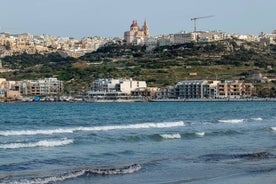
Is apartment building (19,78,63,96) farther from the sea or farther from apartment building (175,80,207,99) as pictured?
the sea

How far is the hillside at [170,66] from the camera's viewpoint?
5094 inches

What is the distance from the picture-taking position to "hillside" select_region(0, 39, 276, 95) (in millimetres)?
129375

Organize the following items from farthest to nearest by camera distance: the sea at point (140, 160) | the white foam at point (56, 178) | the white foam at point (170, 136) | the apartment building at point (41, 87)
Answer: the apartment building at point (41, 87) < the white foam at point (170, 136) < the sea at point (140, 160) < the white foam at point (56, 178)

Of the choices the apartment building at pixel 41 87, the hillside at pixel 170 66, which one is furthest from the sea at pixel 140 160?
the hillside at pixel 170 66

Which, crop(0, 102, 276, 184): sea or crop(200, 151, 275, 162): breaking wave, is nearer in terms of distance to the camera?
crop(0, 102, 276, 184): sea

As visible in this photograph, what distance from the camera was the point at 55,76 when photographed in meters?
140

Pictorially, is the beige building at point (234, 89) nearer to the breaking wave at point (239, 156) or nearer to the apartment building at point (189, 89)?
the apartment building at point (189, 89)

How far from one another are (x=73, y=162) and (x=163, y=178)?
397 centimetres

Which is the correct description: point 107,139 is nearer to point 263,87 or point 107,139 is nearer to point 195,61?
point 263,87

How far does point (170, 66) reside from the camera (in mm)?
135625

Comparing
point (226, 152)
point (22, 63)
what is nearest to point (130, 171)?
point (226, 152)

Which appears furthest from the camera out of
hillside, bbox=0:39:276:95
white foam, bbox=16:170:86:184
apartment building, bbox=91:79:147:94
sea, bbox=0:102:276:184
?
hillside, bbox=0:39:276:95

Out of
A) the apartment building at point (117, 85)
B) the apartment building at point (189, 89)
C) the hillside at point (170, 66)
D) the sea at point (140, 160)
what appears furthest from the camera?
the hillside at point (170, 66)

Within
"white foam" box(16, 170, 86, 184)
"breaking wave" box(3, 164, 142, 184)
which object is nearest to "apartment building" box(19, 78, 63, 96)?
"breaking wave" box(3, 164, 142, 184)
